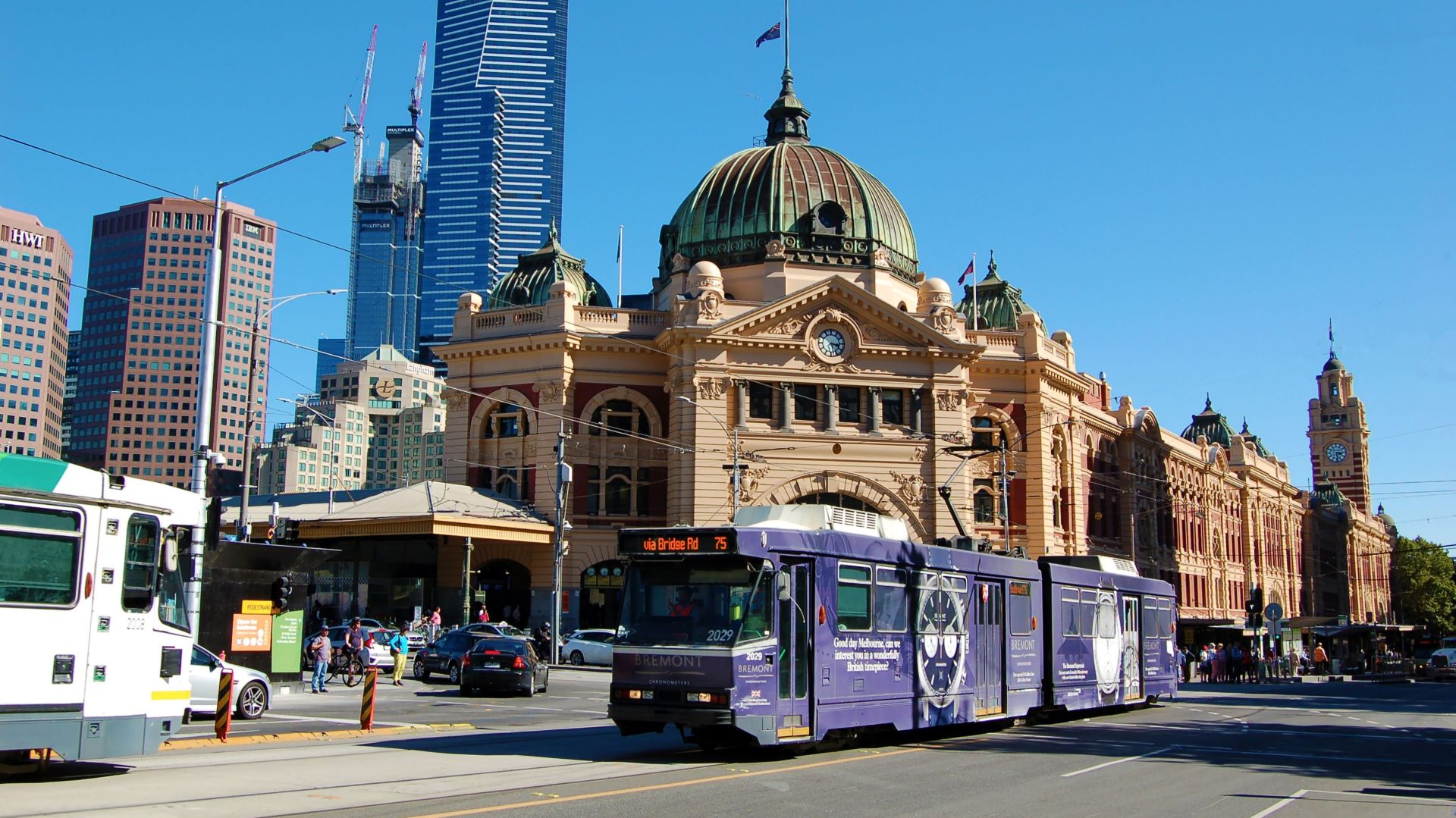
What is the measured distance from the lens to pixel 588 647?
1866 inches

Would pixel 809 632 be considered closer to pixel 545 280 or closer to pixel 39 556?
pixel 39 556

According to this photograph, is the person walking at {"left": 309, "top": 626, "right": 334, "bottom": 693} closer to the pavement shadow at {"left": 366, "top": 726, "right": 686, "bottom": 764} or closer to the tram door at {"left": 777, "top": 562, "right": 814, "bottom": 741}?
the pavement shadow at {"left": 366, "top": 726, "right": 686, "bottom": 764}

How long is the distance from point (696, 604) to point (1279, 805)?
7.15m

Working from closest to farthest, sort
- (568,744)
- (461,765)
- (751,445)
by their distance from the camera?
1. (461,765)
2. (568,744)
3. (751,445)

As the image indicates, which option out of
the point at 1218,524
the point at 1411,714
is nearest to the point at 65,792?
the point at 1411,714

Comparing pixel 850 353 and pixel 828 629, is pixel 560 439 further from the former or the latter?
pixel 828 629

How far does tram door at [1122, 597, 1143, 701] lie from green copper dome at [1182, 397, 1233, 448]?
247 feet

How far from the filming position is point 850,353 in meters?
55.4

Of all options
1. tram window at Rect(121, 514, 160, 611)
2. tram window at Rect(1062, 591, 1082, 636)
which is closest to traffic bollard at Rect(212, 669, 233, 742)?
tram window at Rect(121, 514, 160, 611)

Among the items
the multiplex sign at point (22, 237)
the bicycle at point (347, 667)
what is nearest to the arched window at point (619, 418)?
the bicycle at point (347, 667)

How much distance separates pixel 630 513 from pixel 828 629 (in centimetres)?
3883

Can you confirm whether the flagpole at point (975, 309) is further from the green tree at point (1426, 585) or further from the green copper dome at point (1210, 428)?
the green tree at point (1426, 585)

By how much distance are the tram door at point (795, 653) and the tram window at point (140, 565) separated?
744cm

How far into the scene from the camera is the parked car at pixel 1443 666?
64812 millimetres
